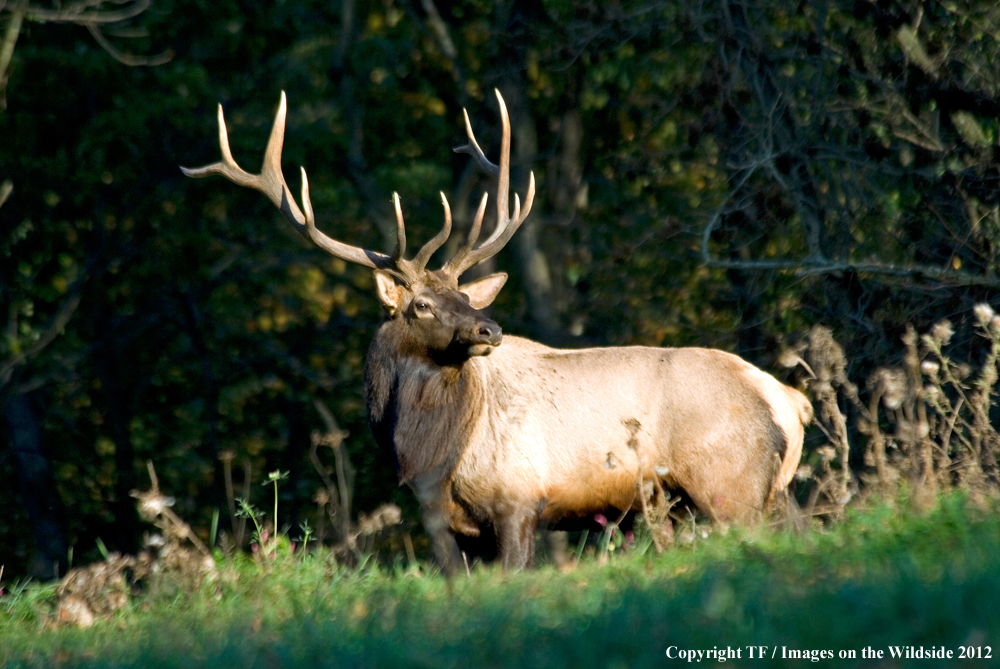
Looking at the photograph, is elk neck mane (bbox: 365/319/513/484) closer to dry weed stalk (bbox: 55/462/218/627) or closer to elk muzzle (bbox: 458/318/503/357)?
elk muzzle (bbox: 458/318/503/357)

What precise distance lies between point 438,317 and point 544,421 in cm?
84

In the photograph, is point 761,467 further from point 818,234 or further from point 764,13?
point 764,13

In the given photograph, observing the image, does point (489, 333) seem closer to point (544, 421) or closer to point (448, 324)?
point (448, 324)

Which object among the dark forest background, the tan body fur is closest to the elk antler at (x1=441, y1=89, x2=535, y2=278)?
the tan body fur

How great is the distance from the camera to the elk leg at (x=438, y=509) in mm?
6434

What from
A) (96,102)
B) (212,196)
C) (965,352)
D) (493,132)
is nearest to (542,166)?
(493,132)

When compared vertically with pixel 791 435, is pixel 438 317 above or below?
above

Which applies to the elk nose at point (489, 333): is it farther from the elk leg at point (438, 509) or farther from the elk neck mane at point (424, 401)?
the elk leg at point (438, 509)

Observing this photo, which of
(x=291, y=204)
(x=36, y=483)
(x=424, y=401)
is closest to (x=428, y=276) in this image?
(x=424, y=401)

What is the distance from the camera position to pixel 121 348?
15.5 metres

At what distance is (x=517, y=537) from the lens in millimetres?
6645

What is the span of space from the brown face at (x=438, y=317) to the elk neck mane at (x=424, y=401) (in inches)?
3.4

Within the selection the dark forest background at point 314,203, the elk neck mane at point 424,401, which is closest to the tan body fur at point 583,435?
the elk neck mane at point 424,401

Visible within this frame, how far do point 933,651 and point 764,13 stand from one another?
8499 millimetres
